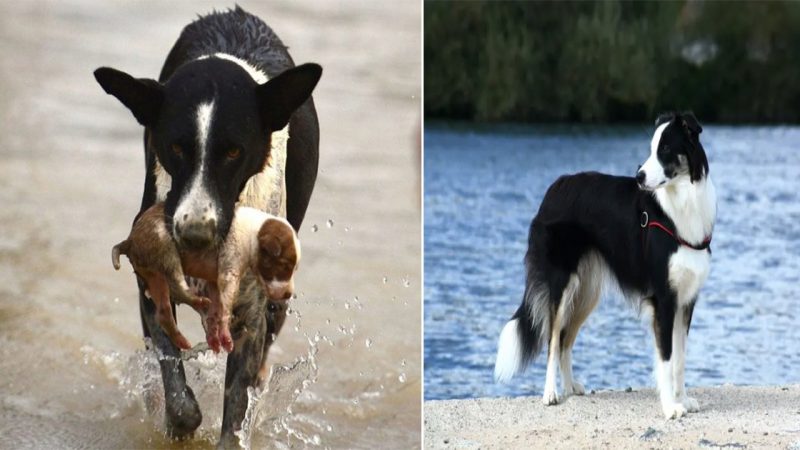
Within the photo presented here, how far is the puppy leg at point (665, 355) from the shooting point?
6.08 metres

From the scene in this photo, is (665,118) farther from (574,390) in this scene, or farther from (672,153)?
(574,390)

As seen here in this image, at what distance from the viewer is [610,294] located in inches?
260

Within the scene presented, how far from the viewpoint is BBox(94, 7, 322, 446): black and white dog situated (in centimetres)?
436

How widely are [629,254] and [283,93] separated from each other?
2.28 m

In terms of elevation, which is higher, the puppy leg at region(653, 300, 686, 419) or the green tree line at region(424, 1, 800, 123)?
the puppy leg at region(653, 300, 686, 419)

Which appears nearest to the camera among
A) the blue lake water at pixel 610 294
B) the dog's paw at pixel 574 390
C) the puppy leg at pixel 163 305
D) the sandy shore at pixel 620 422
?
the puppy leg at pixel 163 305

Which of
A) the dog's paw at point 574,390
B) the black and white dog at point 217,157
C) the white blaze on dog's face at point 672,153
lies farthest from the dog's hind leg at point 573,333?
the black and white dog at point 217,157

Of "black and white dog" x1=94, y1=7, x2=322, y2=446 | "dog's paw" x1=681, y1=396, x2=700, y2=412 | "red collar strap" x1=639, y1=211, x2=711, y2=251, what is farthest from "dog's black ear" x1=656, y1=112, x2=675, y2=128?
"black and white dog" x1=94, y1=7, x2=322, y2=446

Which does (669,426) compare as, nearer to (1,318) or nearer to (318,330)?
(318,330)

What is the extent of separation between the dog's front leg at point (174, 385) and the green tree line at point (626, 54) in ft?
75.6

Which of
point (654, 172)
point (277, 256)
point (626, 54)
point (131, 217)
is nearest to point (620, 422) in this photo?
point (654, 172)

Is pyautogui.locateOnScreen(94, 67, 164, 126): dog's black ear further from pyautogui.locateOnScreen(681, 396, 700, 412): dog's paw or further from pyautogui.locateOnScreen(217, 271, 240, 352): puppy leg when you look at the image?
pyautogui.locateOnScreen(681, 396, 700, 412): dog's paw

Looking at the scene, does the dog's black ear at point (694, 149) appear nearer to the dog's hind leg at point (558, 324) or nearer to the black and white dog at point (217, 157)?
the dog's hind leg at point (558, 324)

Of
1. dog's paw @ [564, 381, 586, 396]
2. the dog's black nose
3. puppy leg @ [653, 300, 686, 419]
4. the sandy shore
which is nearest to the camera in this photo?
the dog's black nose
